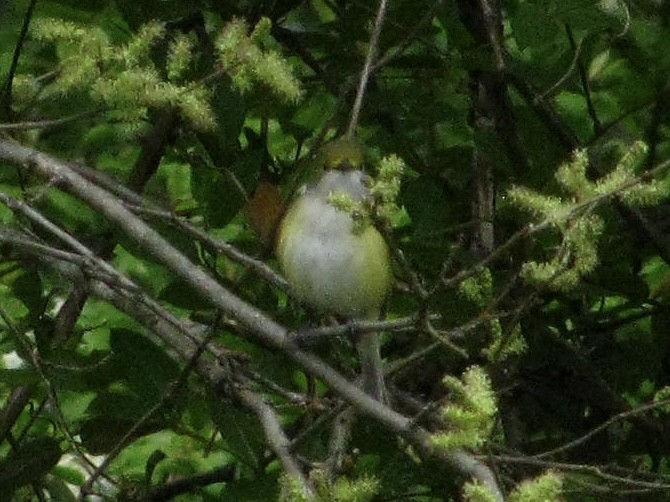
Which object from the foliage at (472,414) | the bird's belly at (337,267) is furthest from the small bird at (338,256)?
the foliage at (472,414)

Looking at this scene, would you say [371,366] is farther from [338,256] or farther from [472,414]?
[472,414]

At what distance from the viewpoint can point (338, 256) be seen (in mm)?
3059

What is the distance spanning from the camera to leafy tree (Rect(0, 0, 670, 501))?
8.63 feet

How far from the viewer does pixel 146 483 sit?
118 inches

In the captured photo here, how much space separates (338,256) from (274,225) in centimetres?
15

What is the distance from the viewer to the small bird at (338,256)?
302cm

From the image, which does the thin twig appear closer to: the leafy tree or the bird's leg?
the leafy tree

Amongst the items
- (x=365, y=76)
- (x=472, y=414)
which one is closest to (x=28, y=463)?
(x=365, y=76)

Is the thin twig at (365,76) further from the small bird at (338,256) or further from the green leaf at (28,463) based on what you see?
the green leaf at (28,463)

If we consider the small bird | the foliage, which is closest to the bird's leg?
the small bird

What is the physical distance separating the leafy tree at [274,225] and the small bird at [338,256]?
61mm

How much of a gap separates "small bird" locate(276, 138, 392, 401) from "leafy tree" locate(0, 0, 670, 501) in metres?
0.06

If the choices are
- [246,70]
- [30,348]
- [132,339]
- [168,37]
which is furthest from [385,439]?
[246,70]

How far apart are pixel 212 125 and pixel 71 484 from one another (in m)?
1.57
